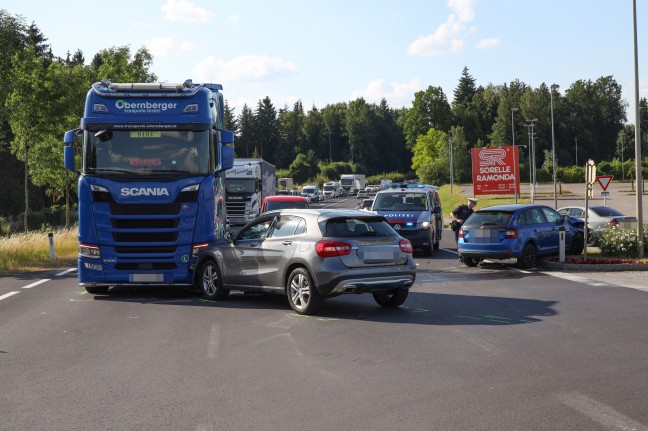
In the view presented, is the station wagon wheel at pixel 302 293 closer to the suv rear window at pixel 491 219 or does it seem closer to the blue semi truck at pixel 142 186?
the blue semi truck at pixel 142 186

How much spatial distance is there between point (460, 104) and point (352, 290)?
527ft

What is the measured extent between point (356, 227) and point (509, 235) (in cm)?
805

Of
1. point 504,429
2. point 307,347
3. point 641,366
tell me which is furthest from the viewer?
point 307,347

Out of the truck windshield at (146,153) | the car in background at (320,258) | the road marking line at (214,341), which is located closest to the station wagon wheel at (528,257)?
the car in background at (320,258)

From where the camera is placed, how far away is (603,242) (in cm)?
2044

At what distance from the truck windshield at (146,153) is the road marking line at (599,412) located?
28.6 ft

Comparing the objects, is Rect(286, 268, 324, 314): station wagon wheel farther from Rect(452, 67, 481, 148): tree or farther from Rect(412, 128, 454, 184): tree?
Rect(452, 67, 481, 148): tree

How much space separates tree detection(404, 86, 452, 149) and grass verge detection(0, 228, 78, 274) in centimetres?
13234

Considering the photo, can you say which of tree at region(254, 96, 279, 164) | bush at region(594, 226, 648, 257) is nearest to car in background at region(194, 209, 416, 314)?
bush at region(594, 226, 648, 257)

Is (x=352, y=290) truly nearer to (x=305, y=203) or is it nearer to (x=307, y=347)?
(x=307, y=347)

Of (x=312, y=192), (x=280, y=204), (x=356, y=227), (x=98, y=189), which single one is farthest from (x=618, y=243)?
(x=312, y=192)

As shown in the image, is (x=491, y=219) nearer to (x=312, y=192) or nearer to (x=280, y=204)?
(x=280, y=204)

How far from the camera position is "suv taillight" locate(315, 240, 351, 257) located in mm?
11117

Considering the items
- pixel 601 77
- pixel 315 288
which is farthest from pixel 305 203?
pixel 601 77
